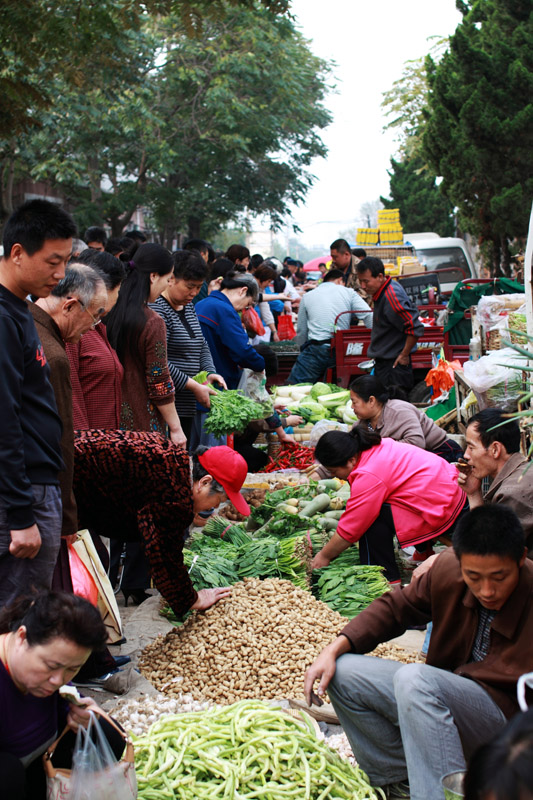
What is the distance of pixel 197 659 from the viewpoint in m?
3.69

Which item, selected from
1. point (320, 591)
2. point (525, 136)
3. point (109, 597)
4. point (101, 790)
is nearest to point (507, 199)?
point (525, 136)

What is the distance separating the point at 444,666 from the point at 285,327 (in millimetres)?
10152

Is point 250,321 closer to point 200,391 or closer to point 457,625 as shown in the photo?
point 200,391

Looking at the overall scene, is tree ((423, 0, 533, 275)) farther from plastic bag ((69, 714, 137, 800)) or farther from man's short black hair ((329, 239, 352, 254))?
plastic bag ((69, 714, 137, 800))

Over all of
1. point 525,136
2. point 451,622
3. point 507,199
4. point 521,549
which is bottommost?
point 451,622

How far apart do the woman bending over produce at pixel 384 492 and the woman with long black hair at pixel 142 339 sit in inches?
40.5

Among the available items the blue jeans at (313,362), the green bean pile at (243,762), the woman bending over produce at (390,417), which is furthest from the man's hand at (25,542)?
the blue jeans at (313,362)

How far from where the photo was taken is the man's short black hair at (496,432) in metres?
3.89

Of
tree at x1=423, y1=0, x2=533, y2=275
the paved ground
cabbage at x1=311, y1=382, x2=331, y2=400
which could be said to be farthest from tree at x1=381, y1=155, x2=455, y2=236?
the paved ground

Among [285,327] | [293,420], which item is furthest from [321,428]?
[285,327]

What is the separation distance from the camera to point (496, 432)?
153 inches

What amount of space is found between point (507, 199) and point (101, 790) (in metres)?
15.6

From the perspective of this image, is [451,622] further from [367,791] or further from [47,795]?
[47,795]

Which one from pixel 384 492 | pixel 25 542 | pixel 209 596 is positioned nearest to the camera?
pixel 25 542
